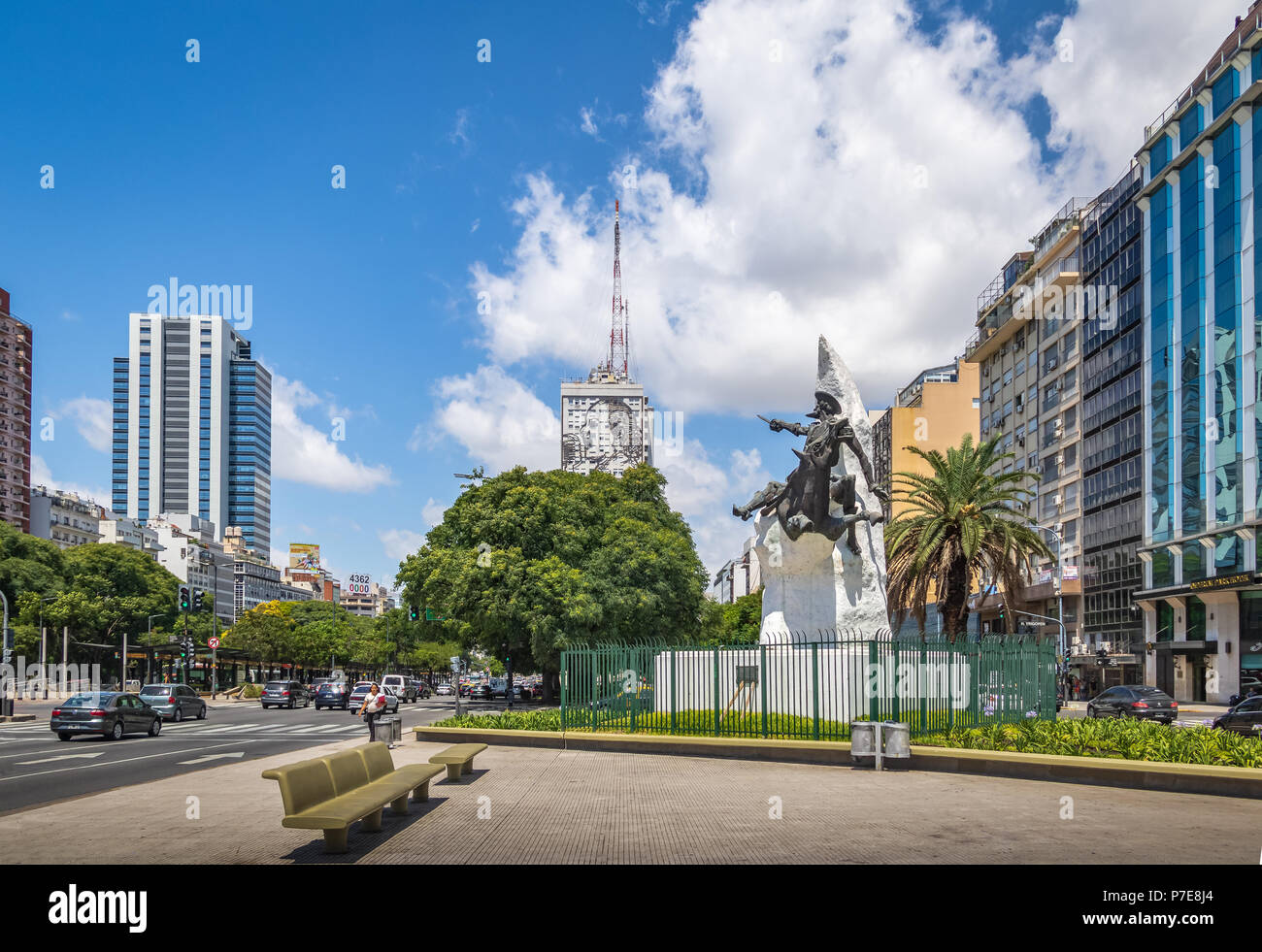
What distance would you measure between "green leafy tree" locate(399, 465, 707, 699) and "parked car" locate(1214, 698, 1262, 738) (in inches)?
863

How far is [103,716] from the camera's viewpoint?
2756 centimetres

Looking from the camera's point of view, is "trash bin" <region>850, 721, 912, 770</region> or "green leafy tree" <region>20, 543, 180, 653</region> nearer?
"trash bin" <region>850, 721, 912, 770</region>

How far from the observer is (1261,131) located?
1738 inches

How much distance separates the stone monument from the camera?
73.5 ft

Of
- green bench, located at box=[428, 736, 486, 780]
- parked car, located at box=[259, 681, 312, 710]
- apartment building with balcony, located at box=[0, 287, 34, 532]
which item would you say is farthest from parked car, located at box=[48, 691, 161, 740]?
apartment building with balcony, located at box=[0, 287, 34, 532]

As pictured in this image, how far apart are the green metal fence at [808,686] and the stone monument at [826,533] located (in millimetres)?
1019

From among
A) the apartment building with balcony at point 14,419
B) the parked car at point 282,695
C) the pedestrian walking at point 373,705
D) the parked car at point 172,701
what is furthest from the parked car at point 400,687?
the apartment building with balcony at point 14,419

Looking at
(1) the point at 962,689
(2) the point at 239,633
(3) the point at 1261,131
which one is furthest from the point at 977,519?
(2) the point at 239,633

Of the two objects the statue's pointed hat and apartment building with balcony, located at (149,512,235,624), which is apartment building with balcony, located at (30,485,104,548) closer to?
apartment building with balcony, located at (149,512,235,624)

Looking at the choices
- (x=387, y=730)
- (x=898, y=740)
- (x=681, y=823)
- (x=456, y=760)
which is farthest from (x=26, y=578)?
(x=681, y=823)

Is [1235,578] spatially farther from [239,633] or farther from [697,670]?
[239,633]

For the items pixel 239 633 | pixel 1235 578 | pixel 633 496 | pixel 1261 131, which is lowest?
pixel 239 633

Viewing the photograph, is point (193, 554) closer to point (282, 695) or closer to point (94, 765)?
point (282, 695)
